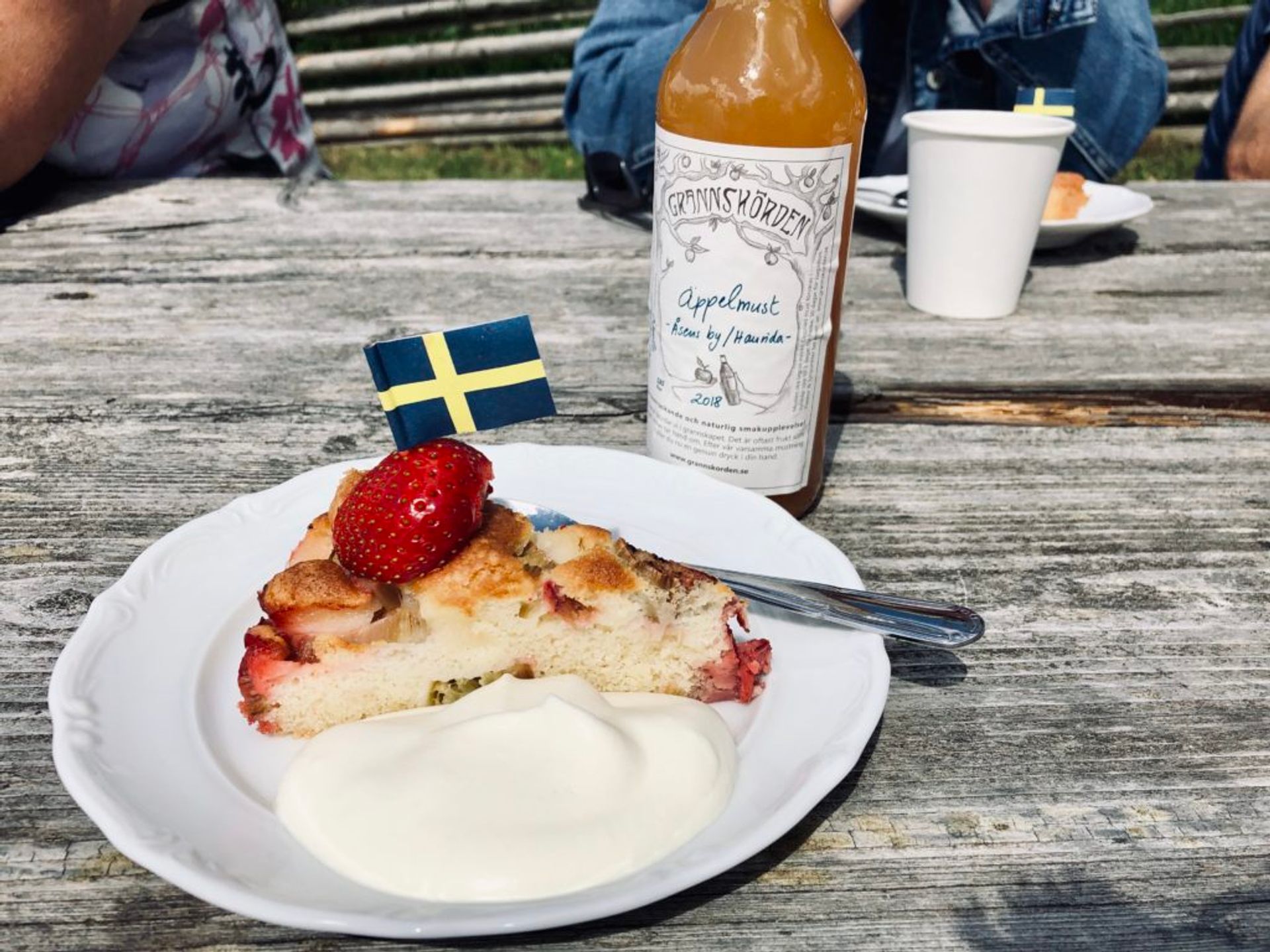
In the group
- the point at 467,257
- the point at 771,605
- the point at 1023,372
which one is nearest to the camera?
the point at 771,605

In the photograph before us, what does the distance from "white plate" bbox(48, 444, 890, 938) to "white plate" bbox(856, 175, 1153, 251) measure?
114 centimetres

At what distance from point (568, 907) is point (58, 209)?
2.24 metres

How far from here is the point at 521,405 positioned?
1207mm

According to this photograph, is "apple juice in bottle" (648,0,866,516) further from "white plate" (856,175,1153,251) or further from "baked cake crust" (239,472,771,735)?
"white plate" (856,175,1153,251)

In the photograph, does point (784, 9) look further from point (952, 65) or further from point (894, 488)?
point (952, 65)

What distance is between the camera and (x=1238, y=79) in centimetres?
296

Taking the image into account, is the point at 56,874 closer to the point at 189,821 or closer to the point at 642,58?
the point at 189,821

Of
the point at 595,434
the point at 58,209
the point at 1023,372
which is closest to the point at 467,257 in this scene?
the point at 595,434

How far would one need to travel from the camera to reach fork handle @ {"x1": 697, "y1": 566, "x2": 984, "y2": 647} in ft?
3.39

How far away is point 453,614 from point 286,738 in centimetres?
20

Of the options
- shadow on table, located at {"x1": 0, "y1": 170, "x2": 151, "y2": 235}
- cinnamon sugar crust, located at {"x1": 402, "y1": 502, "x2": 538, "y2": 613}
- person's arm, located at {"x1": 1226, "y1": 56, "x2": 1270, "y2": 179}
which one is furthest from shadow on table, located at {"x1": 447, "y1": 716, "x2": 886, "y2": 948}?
person's arm, located at {"x1": 1226, "y1": 56, "x2": 1270, "y2": 179}

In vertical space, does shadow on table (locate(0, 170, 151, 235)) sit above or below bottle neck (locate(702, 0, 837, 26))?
below

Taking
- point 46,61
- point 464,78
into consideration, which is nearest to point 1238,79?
point 46,61

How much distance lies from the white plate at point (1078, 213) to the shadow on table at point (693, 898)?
154cm
